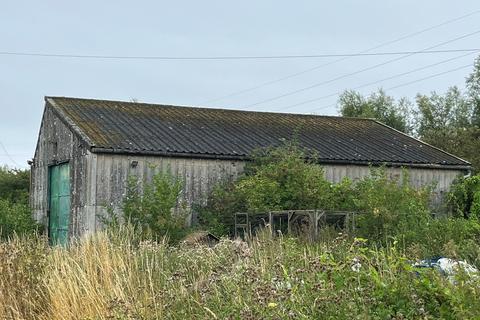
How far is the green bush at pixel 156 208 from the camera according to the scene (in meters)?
16.4

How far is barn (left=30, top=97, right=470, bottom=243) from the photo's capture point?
58.5 ft

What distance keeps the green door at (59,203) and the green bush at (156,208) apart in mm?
2587

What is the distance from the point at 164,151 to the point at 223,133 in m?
3.38

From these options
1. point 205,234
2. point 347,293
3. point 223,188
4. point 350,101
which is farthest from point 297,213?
point 350,101

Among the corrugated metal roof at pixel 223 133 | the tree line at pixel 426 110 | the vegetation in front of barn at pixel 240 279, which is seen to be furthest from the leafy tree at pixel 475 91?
the vegetation in front of barn at pixel 240 279

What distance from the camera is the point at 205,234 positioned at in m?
15.9

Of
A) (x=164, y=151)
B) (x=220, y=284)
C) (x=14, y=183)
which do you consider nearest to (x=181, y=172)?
(x=164, y=151)

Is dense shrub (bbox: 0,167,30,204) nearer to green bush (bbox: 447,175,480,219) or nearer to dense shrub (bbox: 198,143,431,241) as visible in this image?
dense shrub (bbox: 198,143,431,241)

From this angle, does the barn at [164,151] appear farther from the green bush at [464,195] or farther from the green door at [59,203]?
the green bush at [464,195]

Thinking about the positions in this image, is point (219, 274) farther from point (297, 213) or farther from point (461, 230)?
point (297, 213)

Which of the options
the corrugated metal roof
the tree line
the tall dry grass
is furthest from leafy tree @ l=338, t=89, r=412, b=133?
the tall dry grass

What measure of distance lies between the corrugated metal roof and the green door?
5.77 ft

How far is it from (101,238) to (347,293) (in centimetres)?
409

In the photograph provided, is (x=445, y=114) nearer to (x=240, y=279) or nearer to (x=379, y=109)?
(x=379, y=109)
